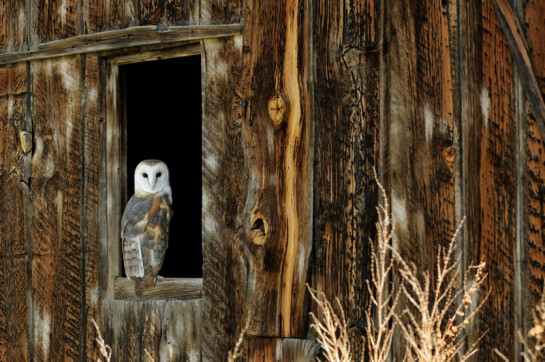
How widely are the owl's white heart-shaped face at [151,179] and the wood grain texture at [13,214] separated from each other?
0.69 meters

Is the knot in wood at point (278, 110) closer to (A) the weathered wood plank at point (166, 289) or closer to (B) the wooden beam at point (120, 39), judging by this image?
(B) the wooden beam at point (120, 39)

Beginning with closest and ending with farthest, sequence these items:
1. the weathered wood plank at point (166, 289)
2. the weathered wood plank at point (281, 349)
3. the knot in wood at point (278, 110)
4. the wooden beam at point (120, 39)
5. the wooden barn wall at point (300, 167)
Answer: the wooden barn wall at point (300, 167)
the weathered wood plank at point (281, 349)
the knot in wood at point (278, 110)
the wooden beam at point (120, 39)
the weathered wood plank at point (166, 289)

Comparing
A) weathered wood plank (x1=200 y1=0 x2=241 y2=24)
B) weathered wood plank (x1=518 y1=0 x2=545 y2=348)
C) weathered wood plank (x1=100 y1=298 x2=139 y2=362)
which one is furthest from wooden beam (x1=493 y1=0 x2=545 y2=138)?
weathered wood plank (x1=100 y1=298 x2=139 y2=362)

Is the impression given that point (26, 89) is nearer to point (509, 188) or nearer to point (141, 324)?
point (141, 324)

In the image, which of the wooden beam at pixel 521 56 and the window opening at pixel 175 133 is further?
the window opening at pixel 175 133

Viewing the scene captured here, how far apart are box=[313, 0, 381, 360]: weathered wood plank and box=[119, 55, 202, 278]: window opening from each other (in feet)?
7.01

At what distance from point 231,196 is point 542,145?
138 centimetres

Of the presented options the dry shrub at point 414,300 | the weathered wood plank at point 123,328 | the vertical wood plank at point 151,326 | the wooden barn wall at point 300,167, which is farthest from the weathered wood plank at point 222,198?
the dry shrub at point 414,300

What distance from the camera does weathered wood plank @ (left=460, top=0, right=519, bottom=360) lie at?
11.6 feet

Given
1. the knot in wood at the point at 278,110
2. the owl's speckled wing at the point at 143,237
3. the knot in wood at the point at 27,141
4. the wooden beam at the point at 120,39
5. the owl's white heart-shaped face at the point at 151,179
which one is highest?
the wooden beam at the point at 120,39

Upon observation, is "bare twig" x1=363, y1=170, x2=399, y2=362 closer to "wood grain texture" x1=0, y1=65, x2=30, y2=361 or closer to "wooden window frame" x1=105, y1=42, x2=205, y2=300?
"wooden window frame" x1=105, y1=42, x2=205, y2=300

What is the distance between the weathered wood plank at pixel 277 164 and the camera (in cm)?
396

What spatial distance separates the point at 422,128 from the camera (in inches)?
147

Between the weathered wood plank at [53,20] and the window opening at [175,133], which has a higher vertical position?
the weathered wood plank at [53,20]
